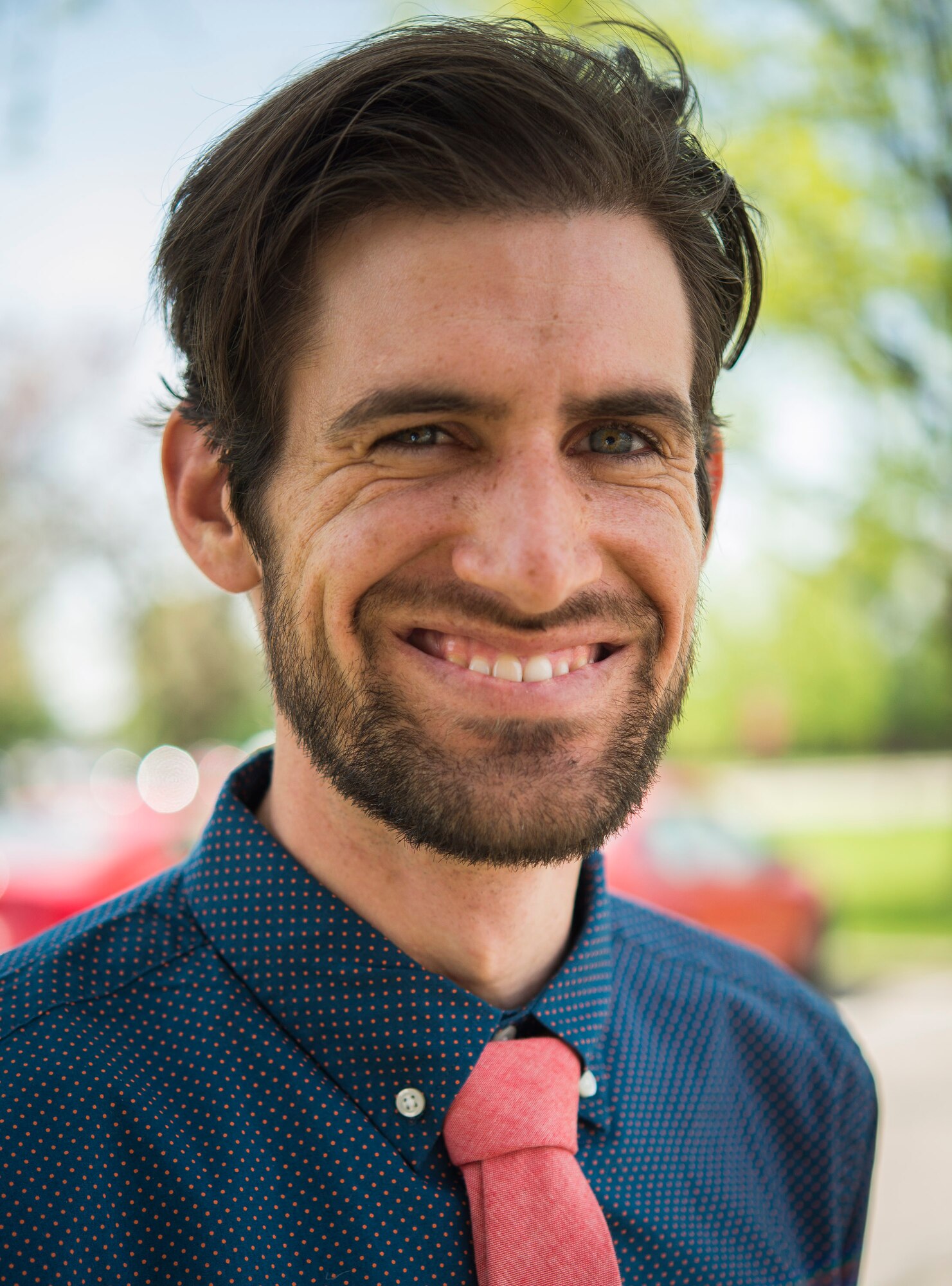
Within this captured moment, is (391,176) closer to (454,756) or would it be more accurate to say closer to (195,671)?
(454,756)

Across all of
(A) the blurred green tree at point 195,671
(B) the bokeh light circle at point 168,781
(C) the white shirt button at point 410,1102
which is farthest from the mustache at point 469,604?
(A) the blurred green tree at point 195,671

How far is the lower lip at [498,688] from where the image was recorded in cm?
160

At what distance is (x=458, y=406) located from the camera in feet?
5.12

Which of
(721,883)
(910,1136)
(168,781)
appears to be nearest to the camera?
(910,1136)

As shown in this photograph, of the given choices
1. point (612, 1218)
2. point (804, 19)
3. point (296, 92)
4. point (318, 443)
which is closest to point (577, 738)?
point (318, 443)

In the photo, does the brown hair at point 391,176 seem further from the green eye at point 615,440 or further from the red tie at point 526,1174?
the red tie at point 526,1174

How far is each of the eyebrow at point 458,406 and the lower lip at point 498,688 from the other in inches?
12.2

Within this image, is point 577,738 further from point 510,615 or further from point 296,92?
point 296,92

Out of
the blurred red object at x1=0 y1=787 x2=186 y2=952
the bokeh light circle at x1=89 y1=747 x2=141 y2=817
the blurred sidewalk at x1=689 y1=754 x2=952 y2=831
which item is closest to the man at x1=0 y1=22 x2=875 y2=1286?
the blurred red object at x1=0 y1=787 x2=186 y2=952

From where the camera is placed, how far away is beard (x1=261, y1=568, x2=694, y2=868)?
158 cm

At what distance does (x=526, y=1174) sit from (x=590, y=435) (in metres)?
1.01

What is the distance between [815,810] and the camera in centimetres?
2436

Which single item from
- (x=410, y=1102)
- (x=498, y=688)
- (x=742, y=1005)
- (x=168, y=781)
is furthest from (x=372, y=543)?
(x=168, y=781)

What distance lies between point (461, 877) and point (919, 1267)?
3.74 m
